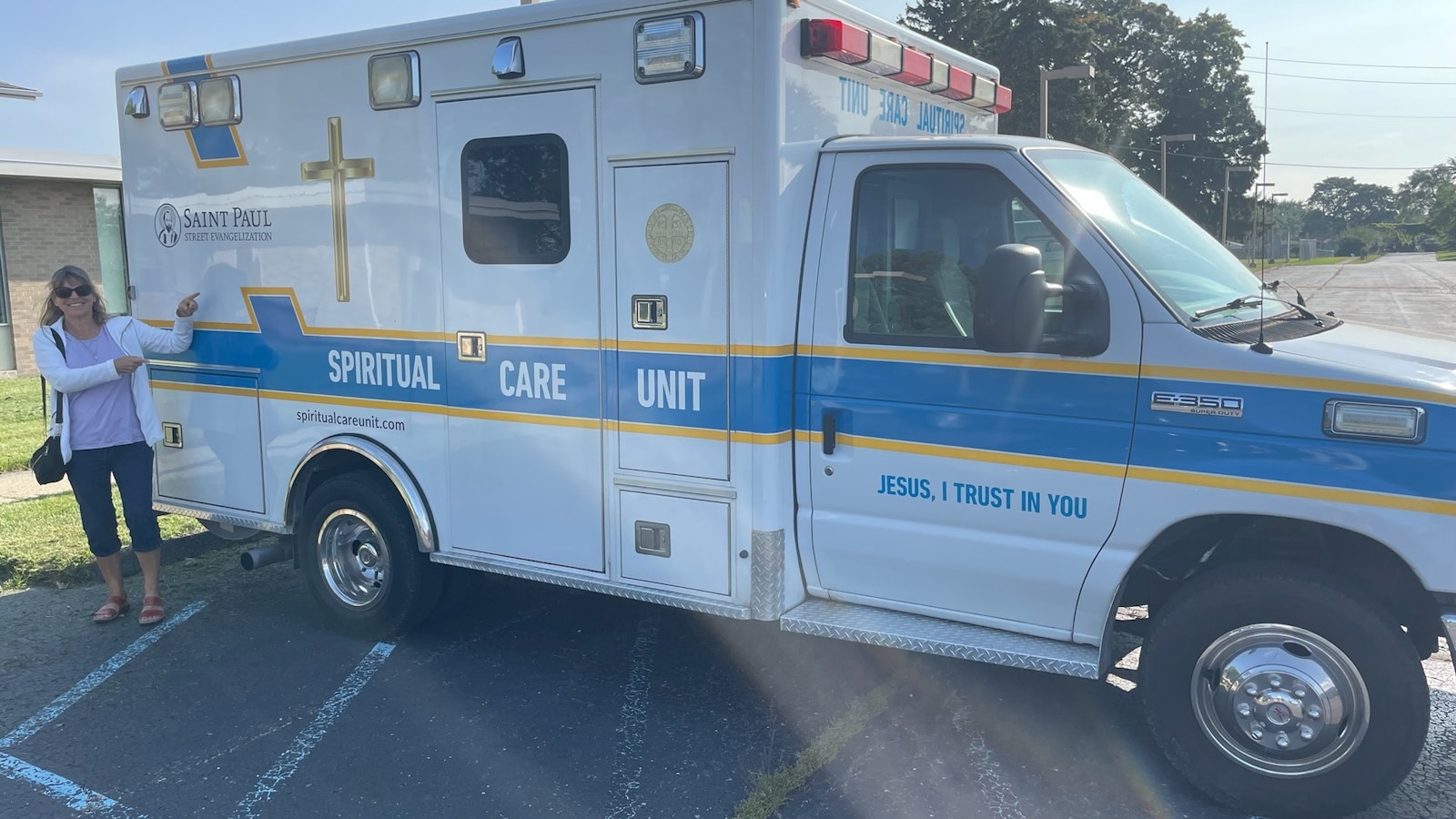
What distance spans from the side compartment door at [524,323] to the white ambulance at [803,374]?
17mm

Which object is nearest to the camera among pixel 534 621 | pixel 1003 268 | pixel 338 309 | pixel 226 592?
pixel 1003 268

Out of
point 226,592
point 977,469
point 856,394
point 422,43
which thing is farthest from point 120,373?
point 977,469

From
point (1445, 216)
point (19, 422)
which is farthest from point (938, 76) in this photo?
point (1445, 216)

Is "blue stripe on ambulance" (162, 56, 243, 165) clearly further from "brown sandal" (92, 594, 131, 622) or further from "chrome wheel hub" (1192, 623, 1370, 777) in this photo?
"chrome wheel hub" (1192, 623, 1370, 777)

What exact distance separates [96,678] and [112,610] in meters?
0.87

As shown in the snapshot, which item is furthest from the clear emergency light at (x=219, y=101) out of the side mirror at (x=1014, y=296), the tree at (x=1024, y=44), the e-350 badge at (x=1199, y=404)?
the tree at (x=1024, y=44)

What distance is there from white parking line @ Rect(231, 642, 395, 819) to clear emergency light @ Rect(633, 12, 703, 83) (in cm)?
293

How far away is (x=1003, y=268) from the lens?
3.64m

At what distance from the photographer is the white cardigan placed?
563 centimetres

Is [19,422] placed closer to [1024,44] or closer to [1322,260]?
[1322,260]

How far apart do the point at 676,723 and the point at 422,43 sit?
316 centimetres

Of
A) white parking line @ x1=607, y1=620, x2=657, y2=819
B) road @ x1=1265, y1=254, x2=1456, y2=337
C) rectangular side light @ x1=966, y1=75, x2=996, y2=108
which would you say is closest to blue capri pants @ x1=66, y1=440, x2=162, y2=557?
white parking line @ x1=607, y1=620, x2=657, y2=819

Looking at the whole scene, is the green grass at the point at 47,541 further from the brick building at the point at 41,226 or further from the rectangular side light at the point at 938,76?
the brick building at the point at 41,226

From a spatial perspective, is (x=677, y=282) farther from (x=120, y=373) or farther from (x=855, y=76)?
(x=120, y=373)
